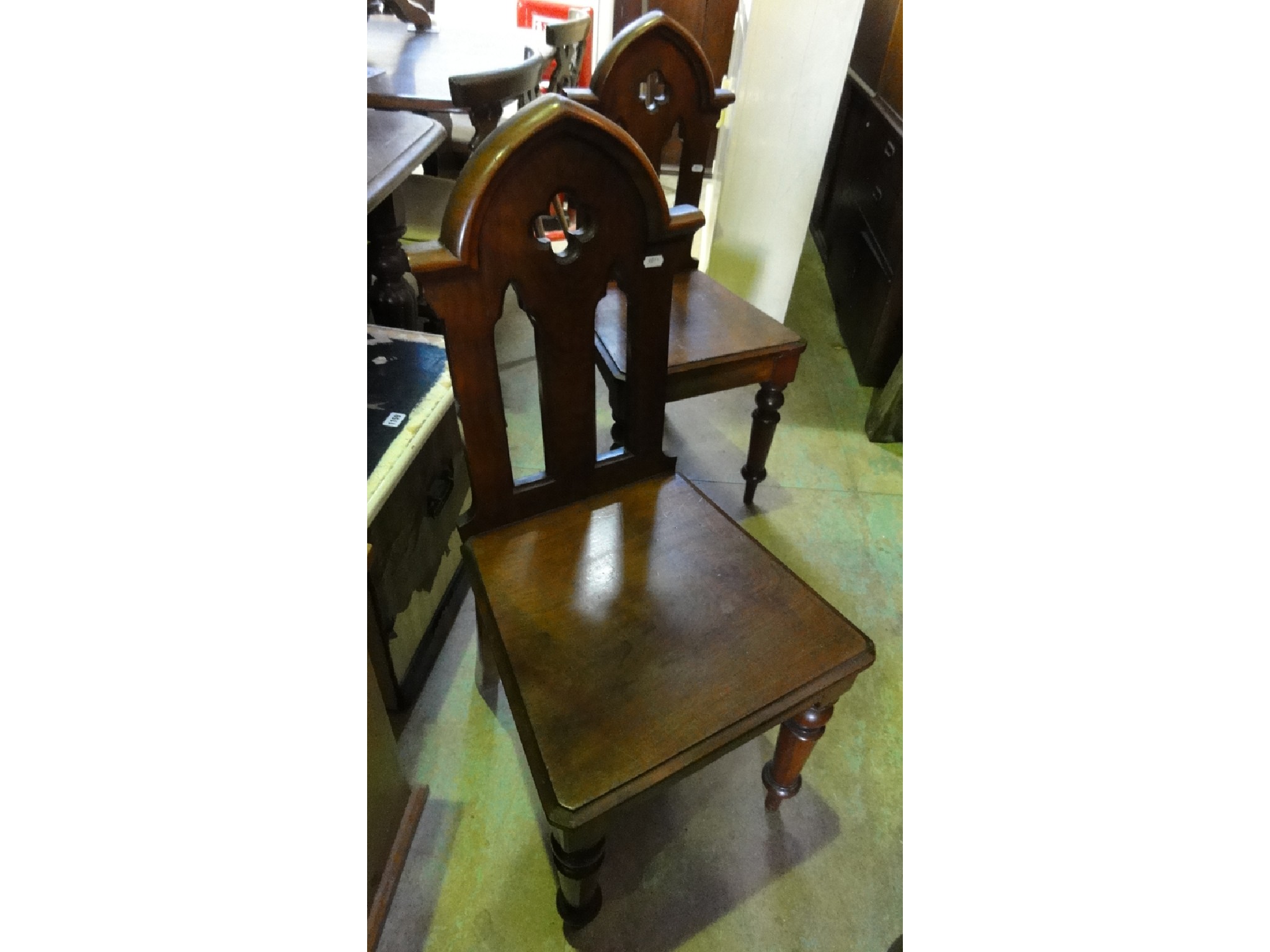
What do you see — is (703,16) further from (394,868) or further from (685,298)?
(394,868)

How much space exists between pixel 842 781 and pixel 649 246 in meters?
1.00

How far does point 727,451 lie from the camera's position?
1943mm

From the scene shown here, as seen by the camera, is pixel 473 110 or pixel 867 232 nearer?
pixel 473 110

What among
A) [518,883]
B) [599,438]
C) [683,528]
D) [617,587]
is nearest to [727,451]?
[599,438]

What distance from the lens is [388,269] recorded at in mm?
1294

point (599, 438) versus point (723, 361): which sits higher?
point (723, 361)

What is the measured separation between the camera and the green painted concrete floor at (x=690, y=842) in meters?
1.00

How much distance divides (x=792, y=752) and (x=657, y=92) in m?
1.45

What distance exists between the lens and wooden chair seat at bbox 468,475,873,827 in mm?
740

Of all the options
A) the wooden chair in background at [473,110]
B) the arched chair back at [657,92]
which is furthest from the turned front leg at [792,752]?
the arched chair back at [657,92]

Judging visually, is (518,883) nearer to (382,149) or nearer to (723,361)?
(723,361)

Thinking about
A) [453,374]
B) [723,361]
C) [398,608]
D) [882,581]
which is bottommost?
[882,581]

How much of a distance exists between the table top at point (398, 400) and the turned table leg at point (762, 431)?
766 mm

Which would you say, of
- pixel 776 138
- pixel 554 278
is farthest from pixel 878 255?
pixel 554 278
